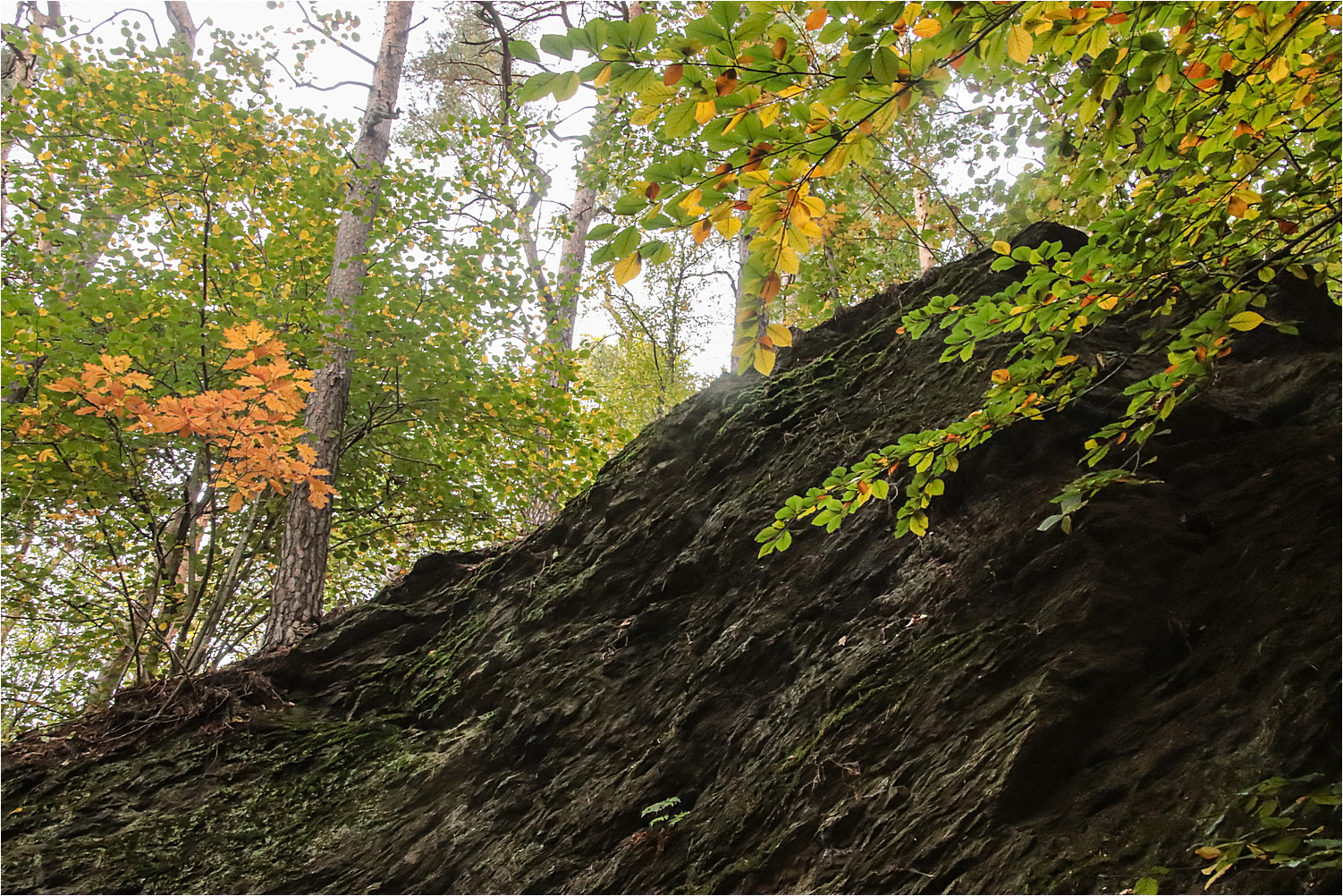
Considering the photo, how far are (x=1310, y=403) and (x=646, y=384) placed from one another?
1339 cm

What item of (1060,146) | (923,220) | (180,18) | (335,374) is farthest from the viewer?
(180,18)

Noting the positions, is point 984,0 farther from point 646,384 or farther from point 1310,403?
point 646,384

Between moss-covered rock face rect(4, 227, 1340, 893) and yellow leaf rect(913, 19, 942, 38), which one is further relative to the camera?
moss-covered rock face rect(4, 227, 1340, 893)

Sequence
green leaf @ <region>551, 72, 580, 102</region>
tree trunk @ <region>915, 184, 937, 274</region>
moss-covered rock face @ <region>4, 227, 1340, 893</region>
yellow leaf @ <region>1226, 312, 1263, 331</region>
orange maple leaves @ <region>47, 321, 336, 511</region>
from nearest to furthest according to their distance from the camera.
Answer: green leaf @ <region>551, 72, 580, 102</region> → yellow leaf @ <region>1226, 312, 1263, 331</region> → moss-covered rock face @ <region>4, 227, 1340, 893</region> → orange maple leaves @ <region>47, 321, 336, 511</region> → tree trunk @ <region>915, 184, 937, 274</region>

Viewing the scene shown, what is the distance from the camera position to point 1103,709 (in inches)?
105

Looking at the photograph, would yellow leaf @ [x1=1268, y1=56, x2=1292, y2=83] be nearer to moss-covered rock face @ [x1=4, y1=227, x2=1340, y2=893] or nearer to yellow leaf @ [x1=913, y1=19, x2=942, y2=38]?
yellow leaf @ [x1=913, y1=19, x2=942, y2=38]

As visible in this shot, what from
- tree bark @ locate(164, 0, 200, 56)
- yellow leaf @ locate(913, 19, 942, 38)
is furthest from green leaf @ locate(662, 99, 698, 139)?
tree bark @ locate(164, 0, 200, 56)

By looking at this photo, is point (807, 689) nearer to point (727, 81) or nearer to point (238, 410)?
point (727, 81)

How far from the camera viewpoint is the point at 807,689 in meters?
3.49

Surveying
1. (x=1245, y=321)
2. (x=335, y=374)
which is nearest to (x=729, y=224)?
(x=1245, y=321)

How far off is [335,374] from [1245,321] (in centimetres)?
714

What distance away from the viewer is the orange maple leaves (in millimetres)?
3924

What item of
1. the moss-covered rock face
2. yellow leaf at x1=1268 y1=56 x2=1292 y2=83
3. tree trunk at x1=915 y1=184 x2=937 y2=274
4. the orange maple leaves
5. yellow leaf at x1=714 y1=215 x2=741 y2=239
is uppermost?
tree trunk at x1=915 y1=184 x2=937 y2=274

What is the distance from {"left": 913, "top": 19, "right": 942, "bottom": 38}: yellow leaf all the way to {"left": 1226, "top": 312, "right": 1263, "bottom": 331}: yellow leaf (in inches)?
60.5
